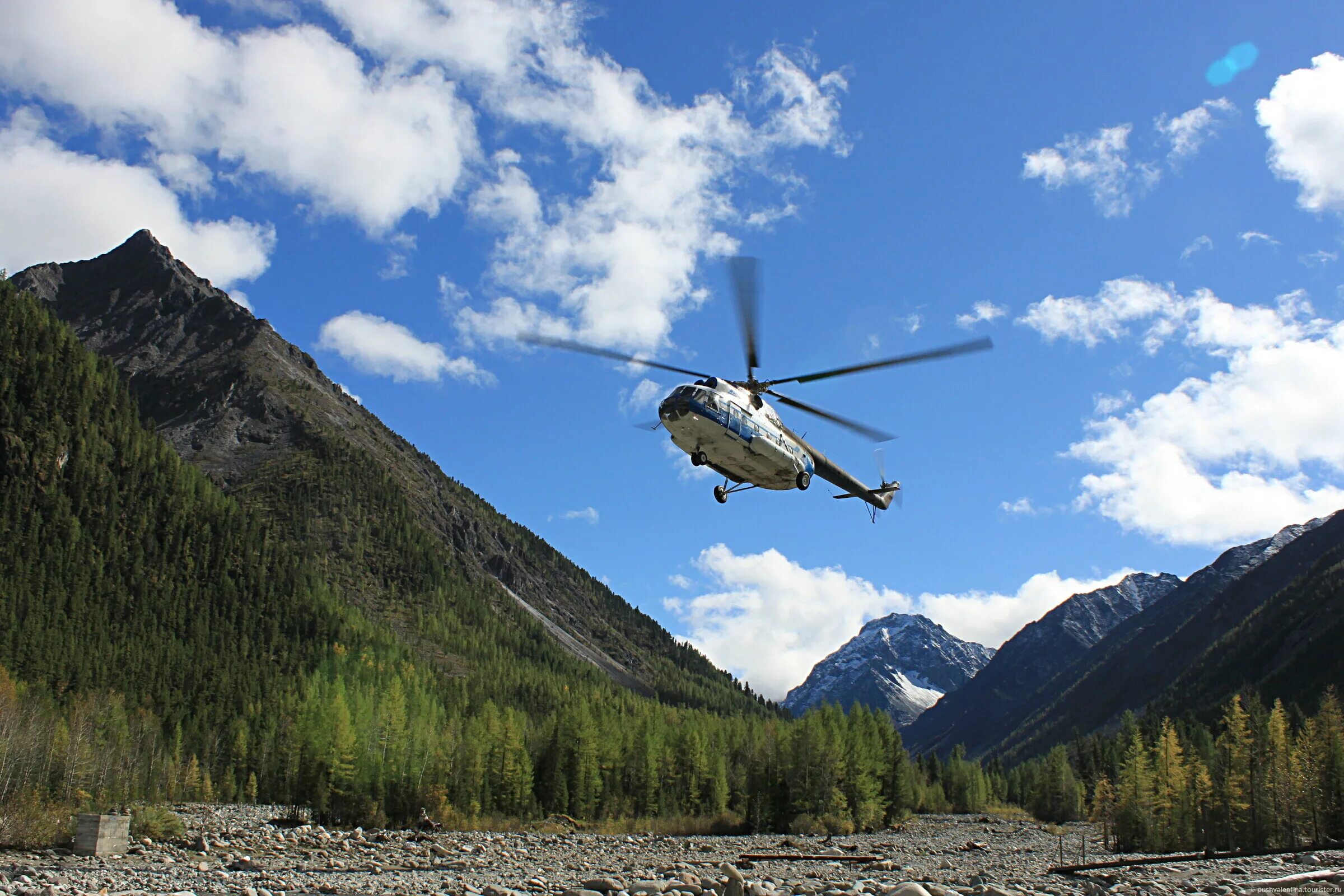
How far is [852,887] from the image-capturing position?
85.7 ft

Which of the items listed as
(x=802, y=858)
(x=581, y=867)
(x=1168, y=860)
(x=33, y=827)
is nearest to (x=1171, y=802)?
(x=1168, y=860)

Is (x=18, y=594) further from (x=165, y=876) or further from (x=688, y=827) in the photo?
(x=165, y=876)

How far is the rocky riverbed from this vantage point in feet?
89.9

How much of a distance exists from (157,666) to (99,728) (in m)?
38.2

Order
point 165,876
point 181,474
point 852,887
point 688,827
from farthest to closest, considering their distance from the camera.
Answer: point 181,474, point 688,827, point 165,876, point 852,887

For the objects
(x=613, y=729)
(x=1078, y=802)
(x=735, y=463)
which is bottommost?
(x=1078, y=802)

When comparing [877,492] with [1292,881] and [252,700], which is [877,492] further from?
[252,700]

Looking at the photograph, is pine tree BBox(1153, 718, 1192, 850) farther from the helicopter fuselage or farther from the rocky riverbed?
the helicopter fuselage

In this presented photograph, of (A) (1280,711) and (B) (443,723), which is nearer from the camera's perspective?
(A) (1280,711)

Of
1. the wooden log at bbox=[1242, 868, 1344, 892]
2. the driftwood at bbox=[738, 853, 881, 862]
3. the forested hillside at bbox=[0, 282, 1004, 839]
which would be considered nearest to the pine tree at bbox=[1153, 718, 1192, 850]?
the forested hillside at bbox=[0, 282, 1004, 839]

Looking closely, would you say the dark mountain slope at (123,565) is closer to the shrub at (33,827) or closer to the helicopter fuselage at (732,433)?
the shrub at (33,827)

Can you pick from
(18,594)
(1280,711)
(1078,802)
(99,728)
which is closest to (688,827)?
(1280,711)

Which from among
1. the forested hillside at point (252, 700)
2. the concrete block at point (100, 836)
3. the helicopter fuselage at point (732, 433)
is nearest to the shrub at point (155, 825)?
the concrete block at point (100, 836)

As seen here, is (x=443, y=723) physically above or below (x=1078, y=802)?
Result: above
